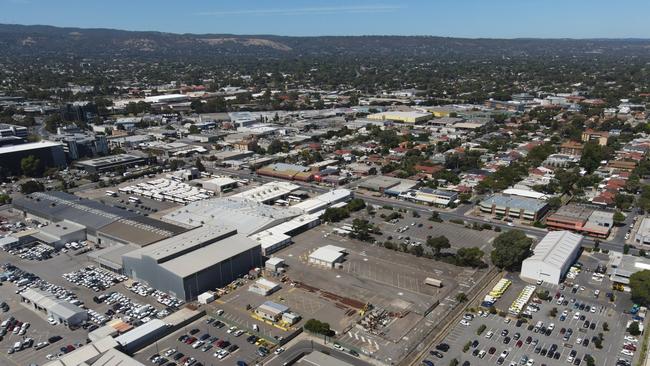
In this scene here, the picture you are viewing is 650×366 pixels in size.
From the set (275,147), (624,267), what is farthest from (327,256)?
(275,147)

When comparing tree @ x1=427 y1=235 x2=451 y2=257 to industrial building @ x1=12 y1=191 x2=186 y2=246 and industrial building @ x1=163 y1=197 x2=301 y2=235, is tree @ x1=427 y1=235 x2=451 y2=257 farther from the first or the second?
industrial building @ x1=12 y1=191 x2=186 y2=246

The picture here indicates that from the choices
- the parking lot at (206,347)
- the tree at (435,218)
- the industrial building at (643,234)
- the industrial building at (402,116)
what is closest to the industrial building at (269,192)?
the tree at (435,218)

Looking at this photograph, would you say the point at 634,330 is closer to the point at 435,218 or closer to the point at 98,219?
the point at 435,218

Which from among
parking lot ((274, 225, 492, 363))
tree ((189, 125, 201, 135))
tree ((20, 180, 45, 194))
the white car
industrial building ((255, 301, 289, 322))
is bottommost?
parking lot ((274, 225, 492, 363))

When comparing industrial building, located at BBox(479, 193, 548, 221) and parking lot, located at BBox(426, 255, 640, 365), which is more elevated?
industrial building, located at BBox(479, 193, 548, 221)

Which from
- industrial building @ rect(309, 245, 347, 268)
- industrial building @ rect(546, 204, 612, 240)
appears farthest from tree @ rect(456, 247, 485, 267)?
industrial building @ rect(546, 204, 612, 240)

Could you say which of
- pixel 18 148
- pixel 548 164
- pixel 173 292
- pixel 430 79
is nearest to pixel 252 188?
pixel 173 292
